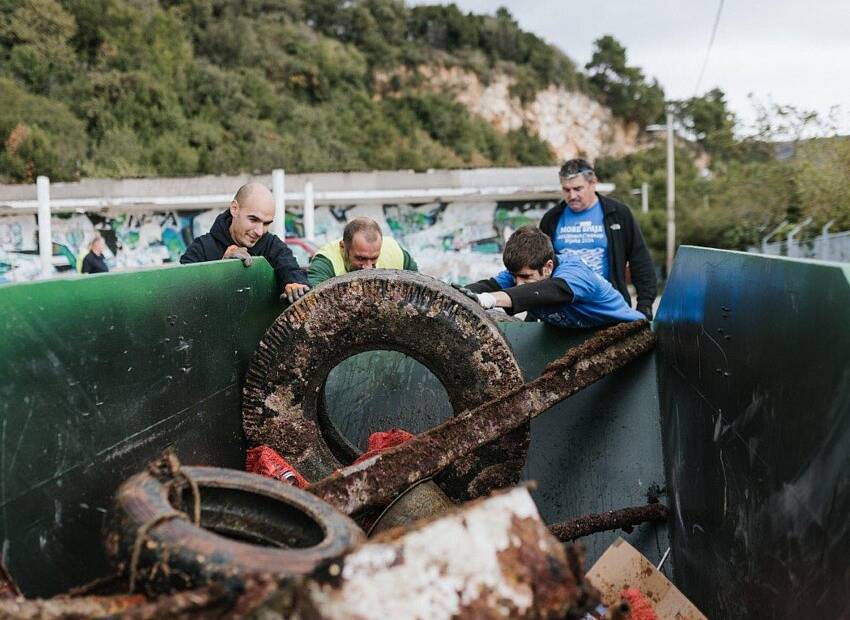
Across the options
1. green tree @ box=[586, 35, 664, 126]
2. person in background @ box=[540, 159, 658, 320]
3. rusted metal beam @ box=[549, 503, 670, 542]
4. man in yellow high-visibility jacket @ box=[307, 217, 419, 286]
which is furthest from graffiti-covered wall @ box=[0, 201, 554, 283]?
green tree @ box=[586, 35, 664, 126]

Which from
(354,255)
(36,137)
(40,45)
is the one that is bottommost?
(354,255)

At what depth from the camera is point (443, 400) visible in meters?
4.52

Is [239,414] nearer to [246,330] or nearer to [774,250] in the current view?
[246,330]

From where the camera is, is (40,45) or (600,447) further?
(40,45)

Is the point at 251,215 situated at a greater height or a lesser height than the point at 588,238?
greater

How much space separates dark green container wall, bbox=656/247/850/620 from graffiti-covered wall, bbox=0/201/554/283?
67.6 ft

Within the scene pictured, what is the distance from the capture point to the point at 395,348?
3.68 meters

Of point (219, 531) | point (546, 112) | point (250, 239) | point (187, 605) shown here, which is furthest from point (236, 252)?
point (546, 112)

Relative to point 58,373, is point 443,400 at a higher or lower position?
lower

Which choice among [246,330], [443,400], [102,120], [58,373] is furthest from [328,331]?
[102,120]

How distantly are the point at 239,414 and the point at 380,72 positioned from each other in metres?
71.7

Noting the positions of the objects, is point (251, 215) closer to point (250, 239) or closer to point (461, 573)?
point (250, 239)

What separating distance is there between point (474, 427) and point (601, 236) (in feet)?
9.90

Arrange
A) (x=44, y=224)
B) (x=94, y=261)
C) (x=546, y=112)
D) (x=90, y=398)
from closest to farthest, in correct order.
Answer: (x=90, y=398) < (x=94, y=261) < (x=44, y=224) < (x=546, y=112)
